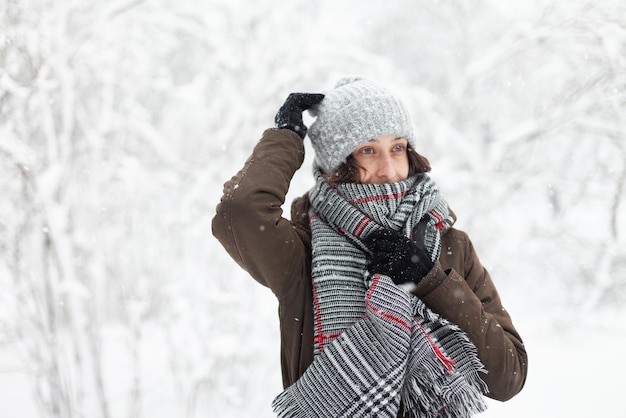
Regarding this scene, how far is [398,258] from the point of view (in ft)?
4.20

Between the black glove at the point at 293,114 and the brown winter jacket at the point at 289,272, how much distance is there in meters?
0.03

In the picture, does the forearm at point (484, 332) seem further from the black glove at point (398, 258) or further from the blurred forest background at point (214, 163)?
the blurred forest background at point (214, 163)

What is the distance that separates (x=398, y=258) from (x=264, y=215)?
36 centimetres

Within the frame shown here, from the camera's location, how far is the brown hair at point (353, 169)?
1498 millimetres

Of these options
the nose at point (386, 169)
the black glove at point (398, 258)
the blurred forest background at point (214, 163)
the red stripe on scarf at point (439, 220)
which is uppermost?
the blurred forest background at point (214, 163)

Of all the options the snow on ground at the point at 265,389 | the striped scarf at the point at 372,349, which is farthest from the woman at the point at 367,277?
the snow on ground at the point at 265,389

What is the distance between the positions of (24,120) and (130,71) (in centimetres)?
104

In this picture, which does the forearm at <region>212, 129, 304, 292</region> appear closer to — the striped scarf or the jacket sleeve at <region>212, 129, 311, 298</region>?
the jacket sleeve at <region>212, 129, 311, 298</region>

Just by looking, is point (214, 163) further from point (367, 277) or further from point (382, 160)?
point (367, 277)

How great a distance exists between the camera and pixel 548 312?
20.6ft

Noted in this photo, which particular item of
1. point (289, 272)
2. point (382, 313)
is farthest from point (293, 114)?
point (382, 313)

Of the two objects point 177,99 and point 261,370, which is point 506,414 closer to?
point 261,370

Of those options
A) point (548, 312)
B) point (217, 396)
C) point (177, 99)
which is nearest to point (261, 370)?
point (217, 396)

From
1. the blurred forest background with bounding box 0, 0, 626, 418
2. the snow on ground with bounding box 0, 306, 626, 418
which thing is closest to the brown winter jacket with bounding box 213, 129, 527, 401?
the blurred forest background with bounding box 0, 0, 626, 418
